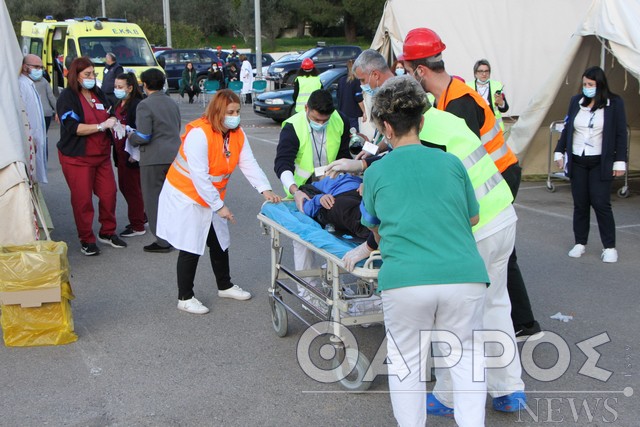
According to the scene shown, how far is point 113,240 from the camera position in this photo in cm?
812

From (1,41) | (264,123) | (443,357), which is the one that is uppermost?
(1,41)

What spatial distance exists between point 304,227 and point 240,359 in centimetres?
103

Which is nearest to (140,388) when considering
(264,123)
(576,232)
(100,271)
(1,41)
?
(100,271)

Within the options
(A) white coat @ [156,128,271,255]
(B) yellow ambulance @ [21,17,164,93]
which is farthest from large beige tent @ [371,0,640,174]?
(B) yellow ambulance @ [21,17,164,93]

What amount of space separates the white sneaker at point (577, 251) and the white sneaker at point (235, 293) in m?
3.24

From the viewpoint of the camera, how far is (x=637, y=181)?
438 inches

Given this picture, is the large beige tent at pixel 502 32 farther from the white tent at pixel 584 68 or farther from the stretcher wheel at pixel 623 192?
the stretcher wheel at pixel 623 192

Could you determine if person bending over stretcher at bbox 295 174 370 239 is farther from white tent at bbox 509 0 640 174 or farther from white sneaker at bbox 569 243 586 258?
white tent at bbox 509 0 640 174

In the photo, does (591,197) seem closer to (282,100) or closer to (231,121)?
(231,121)

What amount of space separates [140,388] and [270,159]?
9078 millimetres

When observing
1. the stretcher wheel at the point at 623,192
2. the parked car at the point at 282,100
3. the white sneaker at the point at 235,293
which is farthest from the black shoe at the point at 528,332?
the parked car at the point at 282,100

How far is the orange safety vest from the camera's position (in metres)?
4.14

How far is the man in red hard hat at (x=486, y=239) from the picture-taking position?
12.6 feet

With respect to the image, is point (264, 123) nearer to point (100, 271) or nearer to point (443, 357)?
point (100, 271)
